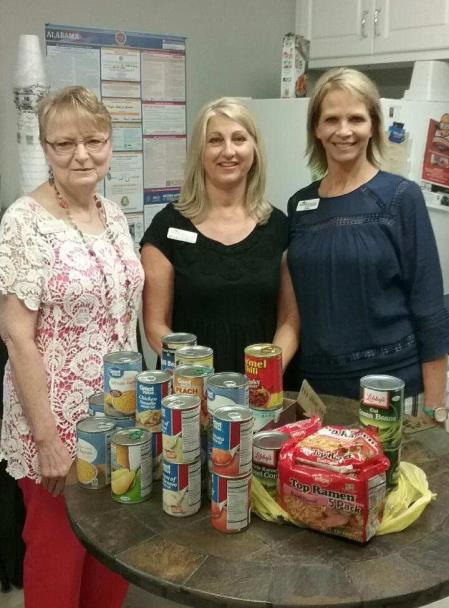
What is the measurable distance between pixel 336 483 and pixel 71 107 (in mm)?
944

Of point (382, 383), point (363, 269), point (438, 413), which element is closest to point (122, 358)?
point (382, 383)

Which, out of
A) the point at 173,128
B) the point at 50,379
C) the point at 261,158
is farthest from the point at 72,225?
the point at 173,128

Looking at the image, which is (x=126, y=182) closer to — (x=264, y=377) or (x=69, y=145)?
(x=69, y=145)

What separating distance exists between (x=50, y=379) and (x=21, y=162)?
109 cm

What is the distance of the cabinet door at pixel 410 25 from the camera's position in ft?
8.95

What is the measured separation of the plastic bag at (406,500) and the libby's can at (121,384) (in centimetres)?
48

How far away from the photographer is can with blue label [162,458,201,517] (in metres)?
1.07

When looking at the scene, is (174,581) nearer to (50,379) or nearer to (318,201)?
(50,379)

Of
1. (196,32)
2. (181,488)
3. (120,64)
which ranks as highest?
(196,32)

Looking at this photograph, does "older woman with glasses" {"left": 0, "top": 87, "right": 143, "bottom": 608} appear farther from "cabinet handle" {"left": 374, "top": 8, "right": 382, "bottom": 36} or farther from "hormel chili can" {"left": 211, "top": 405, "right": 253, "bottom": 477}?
"cabinet handle" {"left": 374, "top": 8, "right": 382, "bottom": 36}

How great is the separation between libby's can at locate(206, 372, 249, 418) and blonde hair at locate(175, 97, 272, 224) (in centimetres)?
80

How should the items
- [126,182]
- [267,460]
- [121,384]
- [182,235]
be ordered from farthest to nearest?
[126,182] < [182,235] < [121,384] < [267,460]

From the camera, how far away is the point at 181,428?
3.42 ft

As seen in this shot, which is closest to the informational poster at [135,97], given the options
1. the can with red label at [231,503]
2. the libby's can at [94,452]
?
the libby's can at [94,452]
